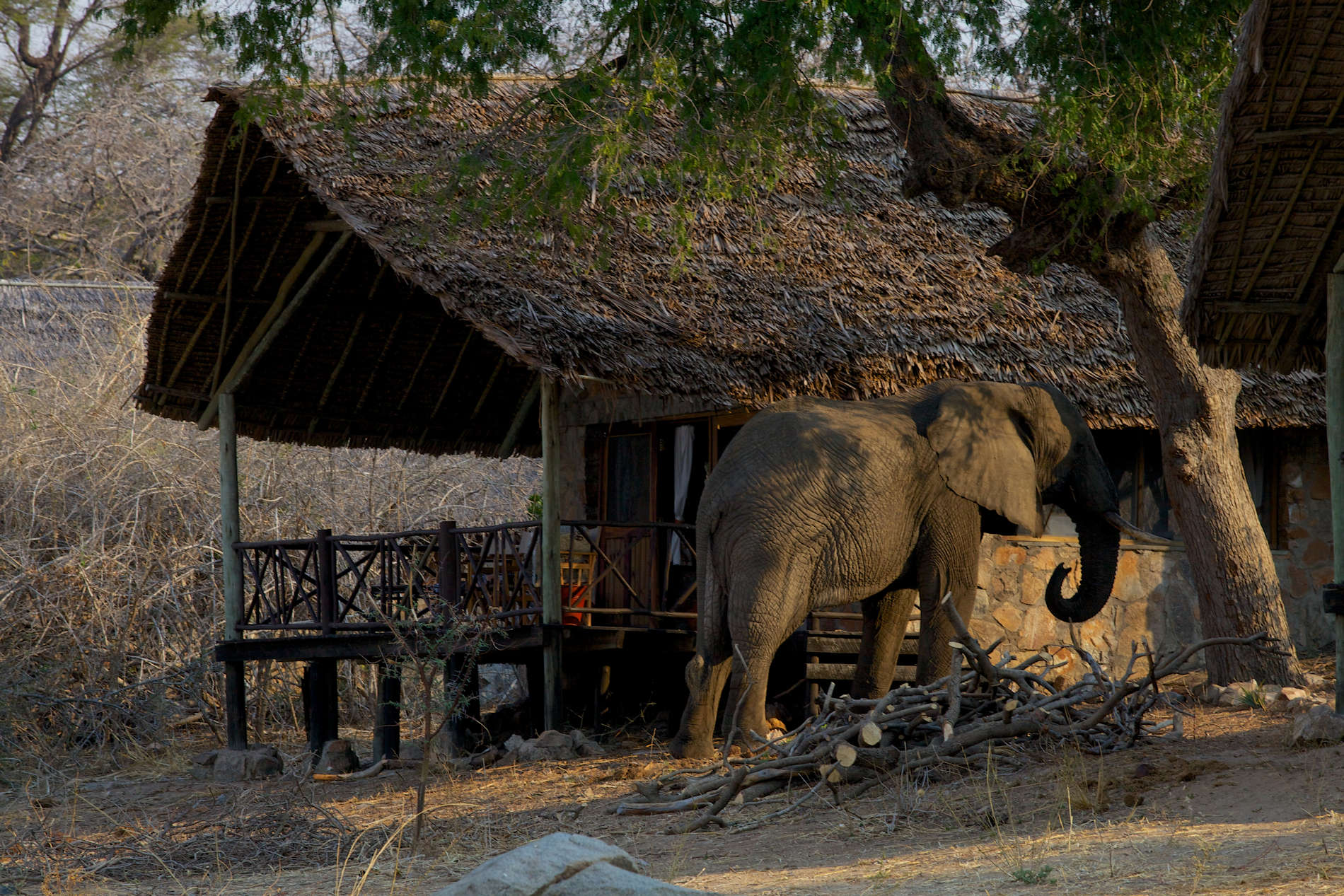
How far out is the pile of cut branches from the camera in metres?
7.84

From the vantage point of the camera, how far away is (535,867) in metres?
4.66

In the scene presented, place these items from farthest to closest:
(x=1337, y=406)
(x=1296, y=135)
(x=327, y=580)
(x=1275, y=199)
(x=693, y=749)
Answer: (x=327, y=580) → (x=693, y=749) → (x=1275, y=199) → (x=1337, y=406) → (x=1296, y=135)

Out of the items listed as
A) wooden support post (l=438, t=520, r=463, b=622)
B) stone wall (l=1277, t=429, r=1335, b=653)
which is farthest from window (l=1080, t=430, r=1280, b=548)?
wooden support post (l=438, t=520, r=463, b=622)

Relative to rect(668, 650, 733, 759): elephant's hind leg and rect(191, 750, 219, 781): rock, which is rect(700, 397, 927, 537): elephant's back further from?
rect(191, 750, 219, 781): rock

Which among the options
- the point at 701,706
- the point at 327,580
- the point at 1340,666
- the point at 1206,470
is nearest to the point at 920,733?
the point at 701,706

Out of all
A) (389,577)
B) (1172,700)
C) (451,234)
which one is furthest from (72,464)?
(1172,700)

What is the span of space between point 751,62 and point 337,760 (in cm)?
613

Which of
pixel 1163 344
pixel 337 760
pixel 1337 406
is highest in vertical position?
pixel 1163 344

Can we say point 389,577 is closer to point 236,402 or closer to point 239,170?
point 236,402

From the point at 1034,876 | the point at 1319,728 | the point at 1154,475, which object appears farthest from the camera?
the point at 1154,475

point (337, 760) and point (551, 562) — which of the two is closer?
point (551, 562)

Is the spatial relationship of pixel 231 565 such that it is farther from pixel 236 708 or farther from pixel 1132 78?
pixel 1132 78

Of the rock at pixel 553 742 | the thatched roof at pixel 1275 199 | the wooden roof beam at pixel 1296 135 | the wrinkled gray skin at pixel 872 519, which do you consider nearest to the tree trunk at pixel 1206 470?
the wrinkled gray skin at pixel 872 519

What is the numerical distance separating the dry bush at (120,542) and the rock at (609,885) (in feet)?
31.1
